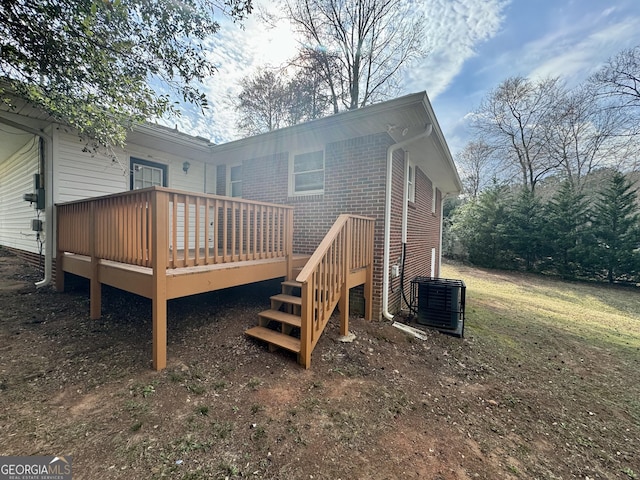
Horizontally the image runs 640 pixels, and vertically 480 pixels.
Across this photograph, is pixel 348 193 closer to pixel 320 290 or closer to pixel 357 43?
pixel 320 290

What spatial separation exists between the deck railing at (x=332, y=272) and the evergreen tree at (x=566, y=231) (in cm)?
1449

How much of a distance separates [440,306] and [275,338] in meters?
3.24

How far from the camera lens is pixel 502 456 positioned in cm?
215

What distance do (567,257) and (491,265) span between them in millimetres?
3426

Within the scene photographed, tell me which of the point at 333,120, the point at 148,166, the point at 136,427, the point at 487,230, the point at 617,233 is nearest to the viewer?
the point at 136,427

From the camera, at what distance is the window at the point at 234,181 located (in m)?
7.23

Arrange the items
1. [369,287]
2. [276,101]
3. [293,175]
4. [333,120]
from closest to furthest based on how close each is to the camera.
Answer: [333,120] < [369,287] < [293,175] < [276,101]

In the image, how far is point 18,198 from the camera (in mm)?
6891

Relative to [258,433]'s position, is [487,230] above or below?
above

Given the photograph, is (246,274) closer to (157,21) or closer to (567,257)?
(157,21)

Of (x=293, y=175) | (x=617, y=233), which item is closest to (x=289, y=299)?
(x=293, y=175)

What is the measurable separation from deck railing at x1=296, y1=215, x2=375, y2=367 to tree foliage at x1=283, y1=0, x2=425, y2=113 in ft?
35.1

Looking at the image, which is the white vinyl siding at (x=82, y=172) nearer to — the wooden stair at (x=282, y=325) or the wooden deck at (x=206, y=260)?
the wooden deck at (x=206, y=260)

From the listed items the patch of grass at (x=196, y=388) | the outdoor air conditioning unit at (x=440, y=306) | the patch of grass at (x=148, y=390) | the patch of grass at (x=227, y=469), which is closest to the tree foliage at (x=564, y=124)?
the outdoor air conditioning unit at (x=440, y=306)
